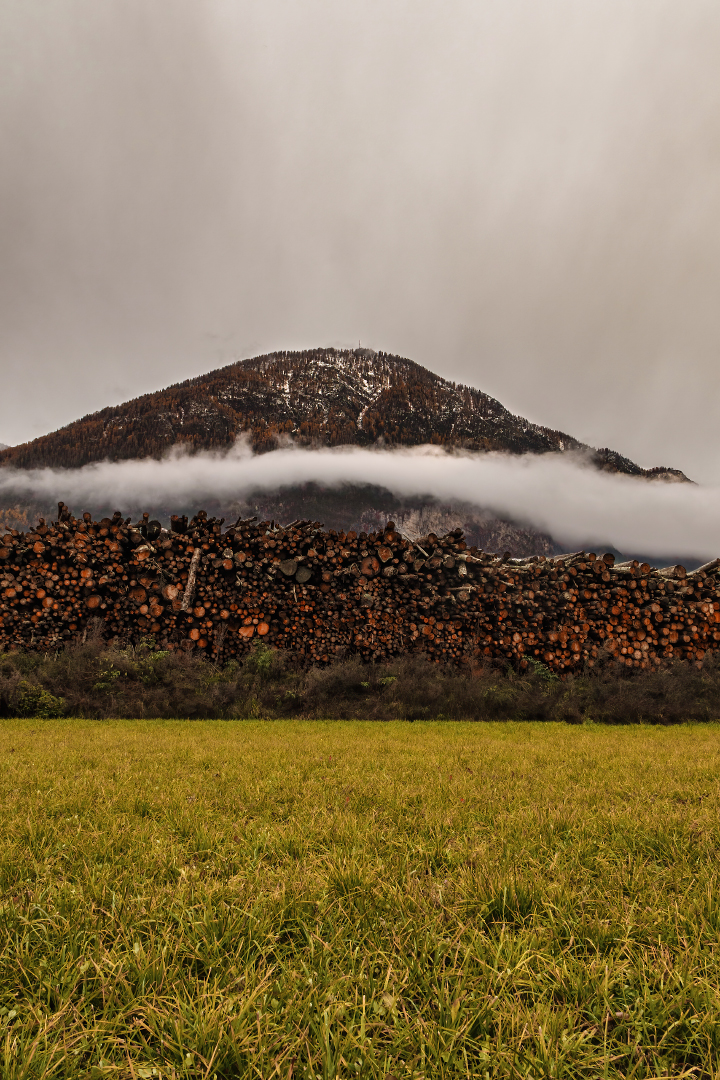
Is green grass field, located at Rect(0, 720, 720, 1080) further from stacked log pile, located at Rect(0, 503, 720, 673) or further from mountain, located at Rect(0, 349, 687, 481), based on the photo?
mountain, located at Rect(0, 349, 687, 481)

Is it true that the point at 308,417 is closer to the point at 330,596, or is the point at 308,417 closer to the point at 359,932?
the point at 330,596

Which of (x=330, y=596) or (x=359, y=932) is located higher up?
(x=330, y=596)

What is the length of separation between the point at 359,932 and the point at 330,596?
1201 centimetres

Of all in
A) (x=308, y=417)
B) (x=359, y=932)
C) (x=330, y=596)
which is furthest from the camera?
(x=308, y=417)

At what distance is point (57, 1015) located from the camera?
1.42 metres

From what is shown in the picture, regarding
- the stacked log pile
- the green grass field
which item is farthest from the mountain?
the green grass field

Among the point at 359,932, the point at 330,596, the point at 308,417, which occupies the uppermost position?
the point at 308,417

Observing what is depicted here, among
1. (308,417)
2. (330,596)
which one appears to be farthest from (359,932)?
(308,417)

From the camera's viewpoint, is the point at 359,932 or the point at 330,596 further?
the point at 330,596

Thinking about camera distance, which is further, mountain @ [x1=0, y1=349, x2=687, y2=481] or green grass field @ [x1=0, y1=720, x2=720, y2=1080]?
mountain @ [x1=0, y1=349, x2=687, y2=481]

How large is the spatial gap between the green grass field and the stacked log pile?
959 cm

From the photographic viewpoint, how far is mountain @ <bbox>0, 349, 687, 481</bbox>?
84.6 metres

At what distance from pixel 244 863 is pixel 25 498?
3955 inches

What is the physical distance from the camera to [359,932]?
194 cm
